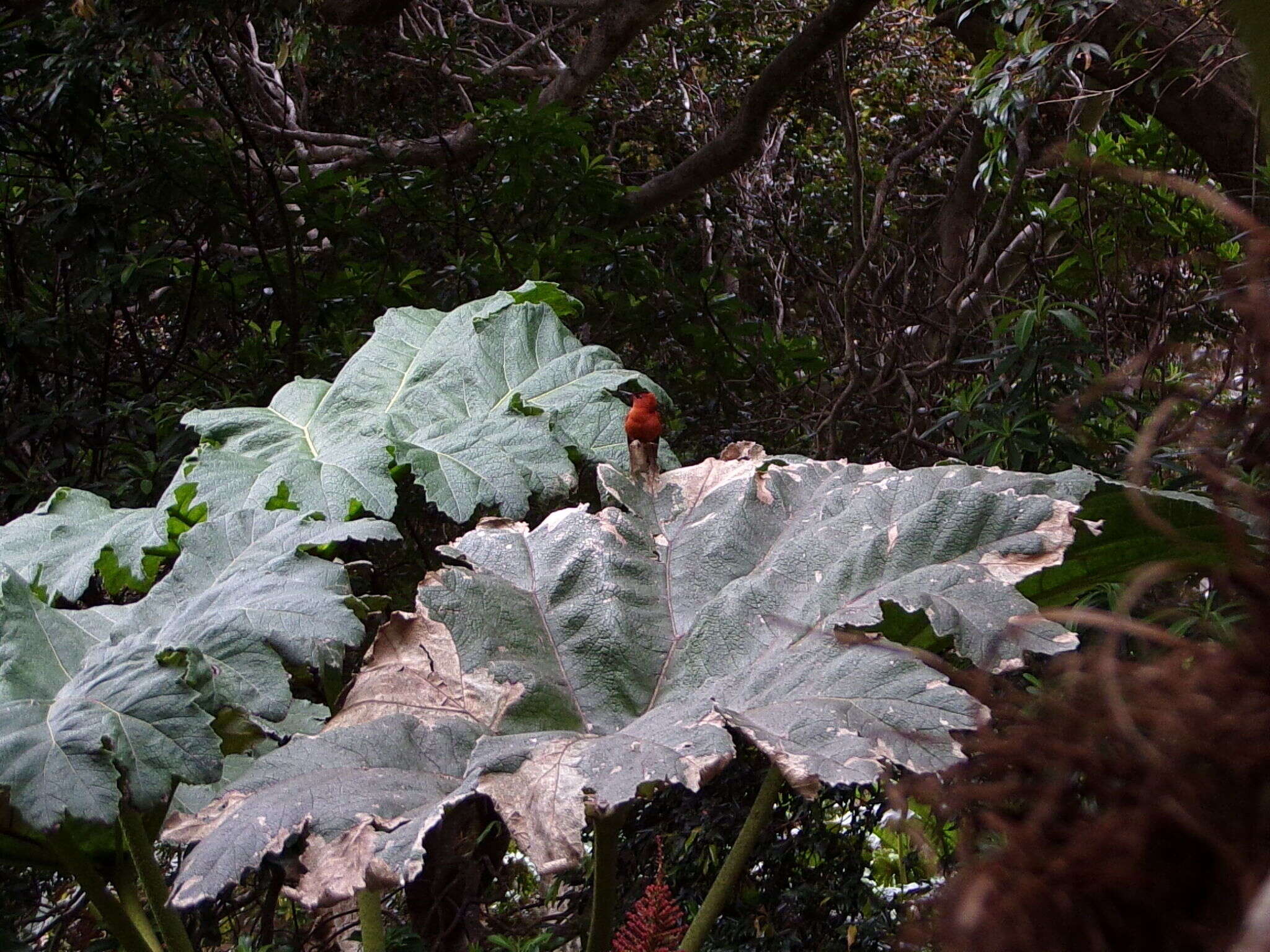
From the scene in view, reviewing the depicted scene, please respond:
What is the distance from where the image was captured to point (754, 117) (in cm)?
355

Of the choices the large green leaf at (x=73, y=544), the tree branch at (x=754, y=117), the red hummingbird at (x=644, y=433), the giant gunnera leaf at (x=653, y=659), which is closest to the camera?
the giant gunnera leaf at (x=653, y=659)

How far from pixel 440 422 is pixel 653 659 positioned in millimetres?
863

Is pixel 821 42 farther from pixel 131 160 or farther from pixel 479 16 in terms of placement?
pixel 479 16

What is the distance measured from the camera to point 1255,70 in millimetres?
265

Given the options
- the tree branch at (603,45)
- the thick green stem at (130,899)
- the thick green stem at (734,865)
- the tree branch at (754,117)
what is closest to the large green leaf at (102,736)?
the thick green stem at (130,899)

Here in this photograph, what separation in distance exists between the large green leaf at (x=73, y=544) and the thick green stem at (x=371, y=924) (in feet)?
2.23

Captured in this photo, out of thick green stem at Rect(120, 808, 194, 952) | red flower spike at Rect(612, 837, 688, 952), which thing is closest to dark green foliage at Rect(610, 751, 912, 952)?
red flower spike at Rect(612, 837, 688, 952)

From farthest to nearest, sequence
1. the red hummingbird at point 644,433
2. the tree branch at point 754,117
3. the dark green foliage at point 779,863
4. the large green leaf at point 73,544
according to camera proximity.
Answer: the tree branch at point 754,117 < the dark green foliage at point 779,863 < the large green leaf at point 73,544 < the red hummingbird at point 644,433

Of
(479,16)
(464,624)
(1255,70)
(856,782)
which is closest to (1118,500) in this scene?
(856,782)

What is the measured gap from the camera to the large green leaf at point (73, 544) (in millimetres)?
1727

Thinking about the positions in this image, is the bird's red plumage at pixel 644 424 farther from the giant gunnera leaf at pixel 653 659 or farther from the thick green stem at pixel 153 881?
the thick green stem at pixel 153 881

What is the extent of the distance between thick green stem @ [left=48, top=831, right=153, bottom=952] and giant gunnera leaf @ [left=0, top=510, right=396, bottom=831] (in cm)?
14

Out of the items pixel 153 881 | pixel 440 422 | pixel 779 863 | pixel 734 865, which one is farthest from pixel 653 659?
pixel 779 863

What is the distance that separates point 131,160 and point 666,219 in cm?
177
